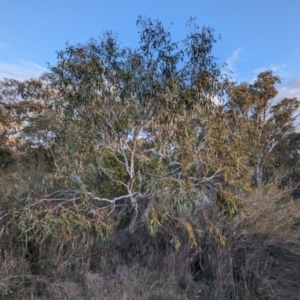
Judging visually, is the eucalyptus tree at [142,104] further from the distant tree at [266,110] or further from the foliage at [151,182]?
the distant tree at [266,110]

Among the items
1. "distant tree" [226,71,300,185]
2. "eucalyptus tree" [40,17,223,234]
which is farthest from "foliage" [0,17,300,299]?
"distant tree" [226,71,300,185]

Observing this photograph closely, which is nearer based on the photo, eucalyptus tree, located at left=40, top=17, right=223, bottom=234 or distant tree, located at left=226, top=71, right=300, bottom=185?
eucalyptus tree, located at left=40, top=17, right=223, bottom=234

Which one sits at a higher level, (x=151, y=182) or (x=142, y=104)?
(x=142, y=104)

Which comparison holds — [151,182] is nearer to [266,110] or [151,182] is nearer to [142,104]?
[142,104]

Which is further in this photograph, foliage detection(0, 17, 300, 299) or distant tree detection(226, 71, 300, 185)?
distant tree detection(226, 71, 300, 185)

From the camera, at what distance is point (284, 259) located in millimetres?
4832

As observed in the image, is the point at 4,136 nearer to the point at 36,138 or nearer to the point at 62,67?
the point at 36,138

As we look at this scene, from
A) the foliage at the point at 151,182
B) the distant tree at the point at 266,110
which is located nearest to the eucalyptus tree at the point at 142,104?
the foliage at the point at 151,182

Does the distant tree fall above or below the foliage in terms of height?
above

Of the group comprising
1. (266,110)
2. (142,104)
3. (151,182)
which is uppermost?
(266,110)

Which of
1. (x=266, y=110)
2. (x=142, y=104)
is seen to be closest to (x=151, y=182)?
(x=142, y=104)

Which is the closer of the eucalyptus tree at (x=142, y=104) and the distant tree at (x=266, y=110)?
the eucalyptus tree at (x=142, y=104)

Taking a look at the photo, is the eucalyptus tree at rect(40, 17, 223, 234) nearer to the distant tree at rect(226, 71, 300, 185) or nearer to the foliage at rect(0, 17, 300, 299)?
the foliage at rect(0, 17, 300, 299)

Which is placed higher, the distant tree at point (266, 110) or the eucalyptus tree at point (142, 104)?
the distant tree at point (266, 110)
